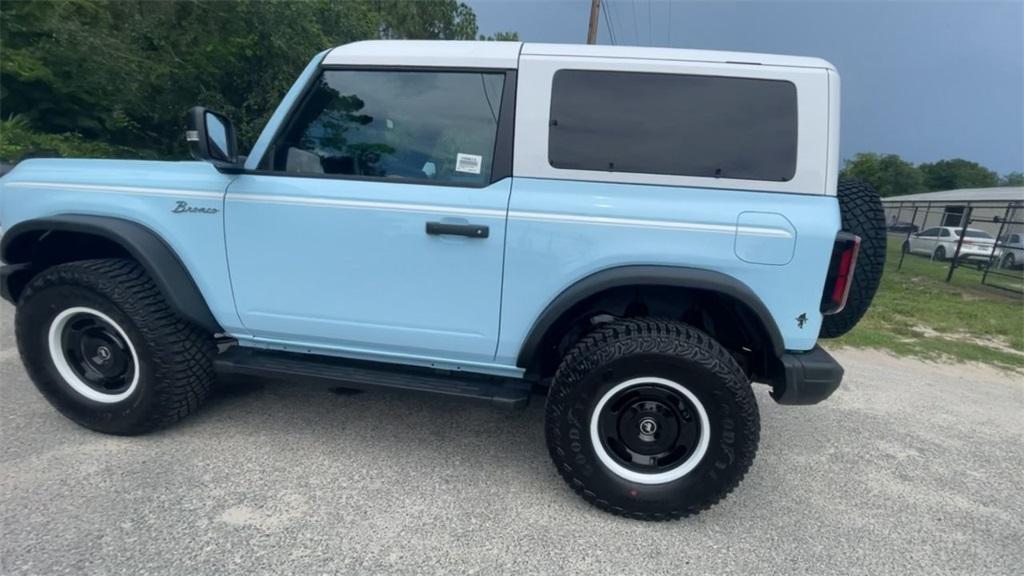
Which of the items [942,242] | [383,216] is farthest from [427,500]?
[942,242]

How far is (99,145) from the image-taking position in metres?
13.9

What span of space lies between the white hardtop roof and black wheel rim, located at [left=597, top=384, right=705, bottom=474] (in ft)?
4.97

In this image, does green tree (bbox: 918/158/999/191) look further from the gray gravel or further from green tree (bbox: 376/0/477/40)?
the gray gravel

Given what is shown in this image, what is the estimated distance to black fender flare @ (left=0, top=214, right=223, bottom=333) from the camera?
2.76m

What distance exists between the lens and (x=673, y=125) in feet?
8.23

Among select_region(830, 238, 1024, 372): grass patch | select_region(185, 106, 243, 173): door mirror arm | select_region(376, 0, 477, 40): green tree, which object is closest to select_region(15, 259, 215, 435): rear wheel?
select_region(185, 106, 243, 173): door mirror arm

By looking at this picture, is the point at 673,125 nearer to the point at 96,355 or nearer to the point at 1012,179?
the point at 96,355

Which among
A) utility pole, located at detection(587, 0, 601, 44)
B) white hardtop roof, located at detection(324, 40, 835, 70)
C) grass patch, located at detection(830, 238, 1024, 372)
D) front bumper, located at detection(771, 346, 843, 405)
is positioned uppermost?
utility pole, located at detection(587, 0, 601, 44)

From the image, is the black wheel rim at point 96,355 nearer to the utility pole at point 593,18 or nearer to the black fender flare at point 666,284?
the black fender flare at point 666,284

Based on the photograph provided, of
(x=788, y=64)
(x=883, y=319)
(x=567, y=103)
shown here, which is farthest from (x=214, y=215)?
(x=883, y=319)

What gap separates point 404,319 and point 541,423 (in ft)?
4.09

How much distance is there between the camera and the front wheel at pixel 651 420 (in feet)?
8.07

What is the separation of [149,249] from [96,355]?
766 mm

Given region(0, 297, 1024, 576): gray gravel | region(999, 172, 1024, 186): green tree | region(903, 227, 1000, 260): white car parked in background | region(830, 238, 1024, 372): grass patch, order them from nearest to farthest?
region(0, 297, 1024, 576): gray gravel
region(830, 238, 1024, 372): grass patch
region(903, 227, 1000, 260): white car parked in background
region(999, 172, 1024, 186): green tree
